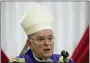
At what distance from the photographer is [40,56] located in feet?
2.45

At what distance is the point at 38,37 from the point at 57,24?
0.67 ft

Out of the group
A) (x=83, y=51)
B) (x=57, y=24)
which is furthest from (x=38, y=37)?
(x=83, y=51)

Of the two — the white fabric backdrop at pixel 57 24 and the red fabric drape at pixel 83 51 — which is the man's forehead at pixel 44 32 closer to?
the white fabric backdrop at pixel 57 24

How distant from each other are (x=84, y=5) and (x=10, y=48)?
404mm

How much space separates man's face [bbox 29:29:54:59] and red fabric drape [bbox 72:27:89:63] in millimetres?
255

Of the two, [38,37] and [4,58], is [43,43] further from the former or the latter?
[4,58]

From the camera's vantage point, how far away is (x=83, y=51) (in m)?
0.97

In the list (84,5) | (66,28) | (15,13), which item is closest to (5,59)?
(15,13)

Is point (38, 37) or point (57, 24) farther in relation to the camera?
point (57, 24)

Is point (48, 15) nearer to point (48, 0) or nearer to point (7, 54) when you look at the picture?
point (48, 0)

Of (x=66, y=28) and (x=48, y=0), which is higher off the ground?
(x=48, y=0)

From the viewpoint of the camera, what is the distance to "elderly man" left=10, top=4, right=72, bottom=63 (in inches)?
29.0

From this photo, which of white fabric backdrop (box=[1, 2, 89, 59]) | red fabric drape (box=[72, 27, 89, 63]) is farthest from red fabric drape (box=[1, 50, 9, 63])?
red fabric drape (box=[72, 27, 89, 63])

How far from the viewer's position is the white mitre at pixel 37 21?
30.1 inches
